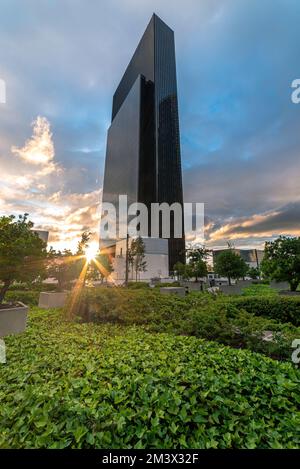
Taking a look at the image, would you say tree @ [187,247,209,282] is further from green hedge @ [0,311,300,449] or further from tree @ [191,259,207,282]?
green hedge @ [0,311,300,449]

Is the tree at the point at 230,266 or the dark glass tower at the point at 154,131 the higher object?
the dark glass tower at the point at 154,131

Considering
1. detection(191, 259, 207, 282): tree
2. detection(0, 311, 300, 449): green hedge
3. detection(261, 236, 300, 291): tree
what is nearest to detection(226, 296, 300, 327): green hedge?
detection(0, 311, 300, 449): green hedge

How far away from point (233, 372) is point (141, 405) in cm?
129

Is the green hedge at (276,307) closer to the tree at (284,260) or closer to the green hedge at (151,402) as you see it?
the green hedge at (151,402)

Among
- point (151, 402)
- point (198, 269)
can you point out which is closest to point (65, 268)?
point (151, 402)

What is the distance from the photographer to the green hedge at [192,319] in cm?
420

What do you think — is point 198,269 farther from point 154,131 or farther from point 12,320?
point 154,131

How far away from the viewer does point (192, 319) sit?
18.4 feet

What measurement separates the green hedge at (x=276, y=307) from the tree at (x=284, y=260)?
722 centimetres

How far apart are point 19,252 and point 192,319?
5.46 meters

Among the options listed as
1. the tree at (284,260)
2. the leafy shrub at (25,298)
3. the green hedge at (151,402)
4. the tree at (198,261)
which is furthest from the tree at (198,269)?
the green hedge at (151,402)

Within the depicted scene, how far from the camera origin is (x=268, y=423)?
2.08 m
